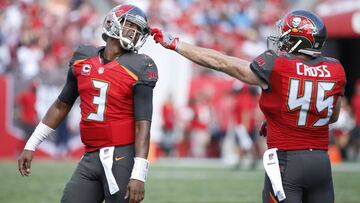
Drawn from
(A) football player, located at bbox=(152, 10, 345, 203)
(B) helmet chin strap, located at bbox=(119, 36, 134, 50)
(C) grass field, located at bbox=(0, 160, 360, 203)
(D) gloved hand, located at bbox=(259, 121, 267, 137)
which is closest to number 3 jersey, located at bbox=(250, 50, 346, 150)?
(A) football player, located at bbox=(152, 10, 345, 203)

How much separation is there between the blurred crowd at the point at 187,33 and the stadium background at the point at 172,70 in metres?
0.02

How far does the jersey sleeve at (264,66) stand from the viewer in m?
4.84

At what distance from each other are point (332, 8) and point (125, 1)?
4.86 metres

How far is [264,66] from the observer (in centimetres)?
485

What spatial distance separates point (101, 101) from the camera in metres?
4.89

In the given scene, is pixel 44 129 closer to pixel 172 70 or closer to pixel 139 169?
pixel 139 169

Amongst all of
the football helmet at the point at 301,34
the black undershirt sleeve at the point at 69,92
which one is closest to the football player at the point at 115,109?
the black undershirt sleeve at the point at 69,92

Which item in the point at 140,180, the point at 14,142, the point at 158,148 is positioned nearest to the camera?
the point at 140,180

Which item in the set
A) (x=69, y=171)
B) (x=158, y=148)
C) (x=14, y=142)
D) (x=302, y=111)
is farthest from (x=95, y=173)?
(x=158, y=148)

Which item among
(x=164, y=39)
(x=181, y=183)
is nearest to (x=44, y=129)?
(x=164, y=39)

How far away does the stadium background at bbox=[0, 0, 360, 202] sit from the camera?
645 inches

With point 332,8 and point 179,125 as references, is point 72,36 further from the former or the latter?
point 332,8

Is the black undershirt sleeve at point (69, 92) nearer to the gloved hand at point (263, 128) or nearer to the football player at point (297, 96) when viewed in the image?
the football player at point (297, 96)

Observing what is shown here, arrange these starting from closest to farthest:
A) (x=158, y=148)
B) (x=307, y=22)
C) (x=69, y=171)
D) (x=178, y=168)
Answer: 1. (x=307, y=22)
2. (x=69, y=171)
3. (x=178, y=168)
4. (x=158, y=148)
